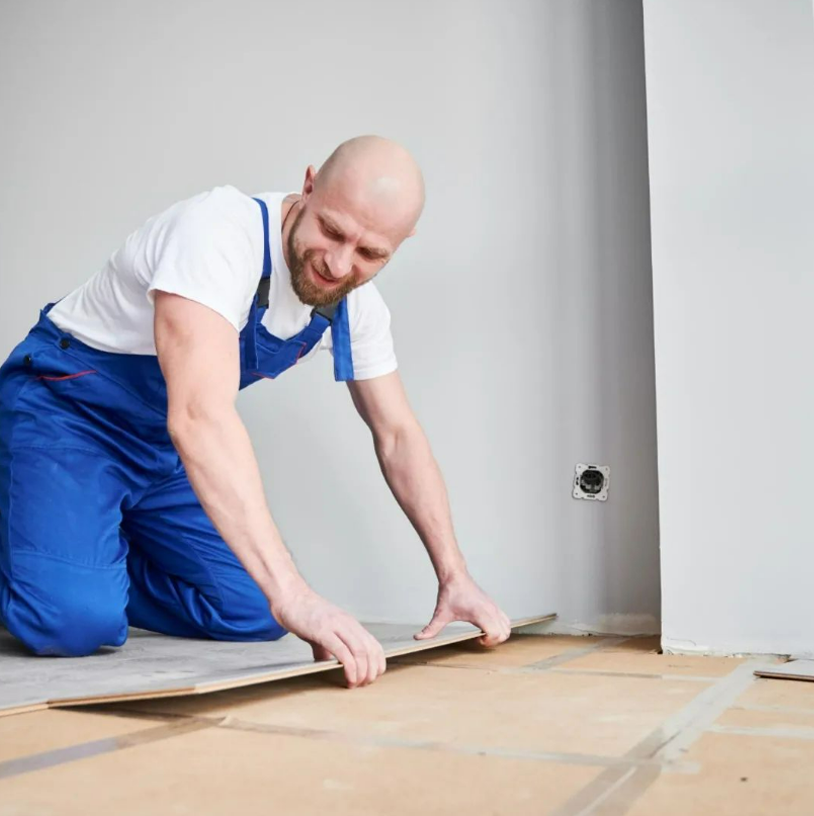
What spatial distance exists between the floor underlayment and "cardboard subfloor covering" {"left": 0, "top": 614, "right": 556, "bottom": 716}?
0.03 meters

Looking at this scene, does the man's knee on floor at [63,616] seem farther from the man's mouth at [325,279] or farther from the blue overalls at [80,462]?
the man's mouth at [325,279]

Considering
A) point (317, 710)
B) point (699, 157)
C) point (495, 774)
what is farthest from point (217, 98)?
point (495, 774)

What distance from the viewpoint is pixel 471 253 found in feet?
8.11

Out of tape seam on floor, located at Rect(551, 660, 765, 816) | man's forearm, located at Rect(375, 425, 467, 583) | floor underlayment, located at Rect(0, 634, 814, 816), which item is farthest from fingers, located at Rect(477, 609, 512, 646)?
tape seam on floor, located at Rect(551, 660, 765, 816)

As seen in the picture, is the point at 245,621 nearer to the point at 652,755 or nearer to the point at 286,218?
the point at 286,218

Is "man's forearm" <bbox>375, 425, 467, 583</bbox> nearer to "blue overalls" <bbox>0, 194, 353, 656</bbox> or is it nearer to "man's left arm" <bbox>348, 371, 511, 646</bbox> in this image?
"man's left arm" <bbox>348, 371, 511, 646</bbox>

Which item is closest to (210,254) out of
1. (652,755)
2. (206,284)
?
(206,284)

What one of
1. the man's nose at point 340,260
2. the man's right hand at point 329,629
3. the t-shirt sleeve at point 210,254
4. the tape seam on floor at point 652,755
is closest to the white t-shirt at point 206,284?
the t-shirt sleeve at point 210,254

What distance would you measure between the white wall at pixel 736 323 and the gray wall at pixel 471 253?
260 millimetres

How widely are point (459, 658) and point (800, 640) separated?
0.71 meters

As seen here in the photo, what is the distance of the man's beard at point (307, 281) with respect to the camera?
1.64 metres

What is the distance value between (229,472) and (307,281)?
0.45 metres

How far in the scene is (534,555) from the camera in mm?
2346

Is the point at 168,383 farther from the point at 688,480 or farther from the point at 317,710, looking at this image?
the point at 688,480
